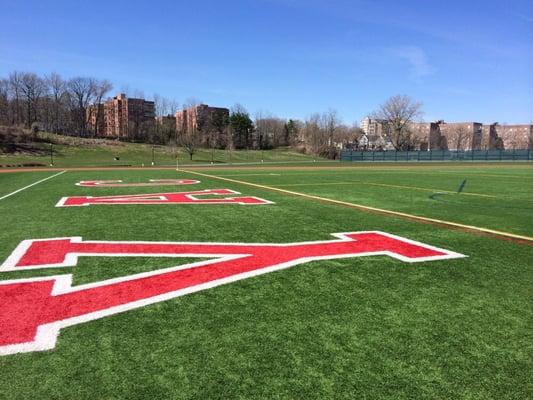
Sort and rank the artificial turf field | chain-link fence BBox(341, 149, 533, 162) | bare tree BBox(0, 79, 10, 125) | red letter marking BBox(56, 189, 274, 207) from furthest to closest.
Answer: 1. bare tree BBox(0, 79, 10, 125)
2. chain-link fence BBox(341, 149, 533, 162)
3. red letter marking BBox(56, 189, 274, 207)
4. the artificial turf field

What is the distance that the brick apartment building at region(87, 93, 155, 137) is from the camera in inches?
4858

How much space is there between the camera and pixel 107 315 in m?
3.81

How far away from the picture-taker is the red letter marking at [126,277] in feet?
12.1

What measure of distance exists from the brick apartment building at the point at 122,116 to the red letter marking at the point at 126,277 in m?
120

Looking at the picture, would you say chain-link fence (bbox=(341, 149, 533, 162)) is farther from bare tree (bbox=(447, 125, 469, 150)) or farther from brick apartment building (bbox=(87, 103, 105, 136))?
bare tree (bbox=(447, 125, 469, 150))

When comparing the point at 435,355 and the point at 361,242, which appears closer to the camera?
the point at 435,355

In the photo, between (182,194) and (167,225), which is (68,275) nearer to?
(167,225)

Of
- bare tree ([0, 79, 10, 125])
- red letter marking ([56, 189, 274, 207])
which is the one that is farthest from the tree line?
red letter marking ([56, 189, 274, 207])

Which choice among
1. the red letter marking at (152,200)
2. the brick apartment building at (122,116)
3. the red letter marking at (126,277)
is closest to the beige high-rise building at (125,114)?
the brick apartment building at (122,116)

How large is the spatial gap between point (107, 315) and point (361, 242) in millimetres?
4193

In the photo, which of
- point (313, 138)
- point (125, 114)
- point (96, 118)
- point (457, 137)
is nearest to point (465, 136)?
point (457, 137)

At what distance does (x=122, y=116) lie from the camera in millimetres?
135000

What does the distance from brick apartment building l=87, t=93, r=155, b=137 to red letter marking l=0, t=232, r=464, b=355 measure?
119682 mm

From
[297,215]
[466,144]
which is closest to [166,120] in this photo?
[466,144]
